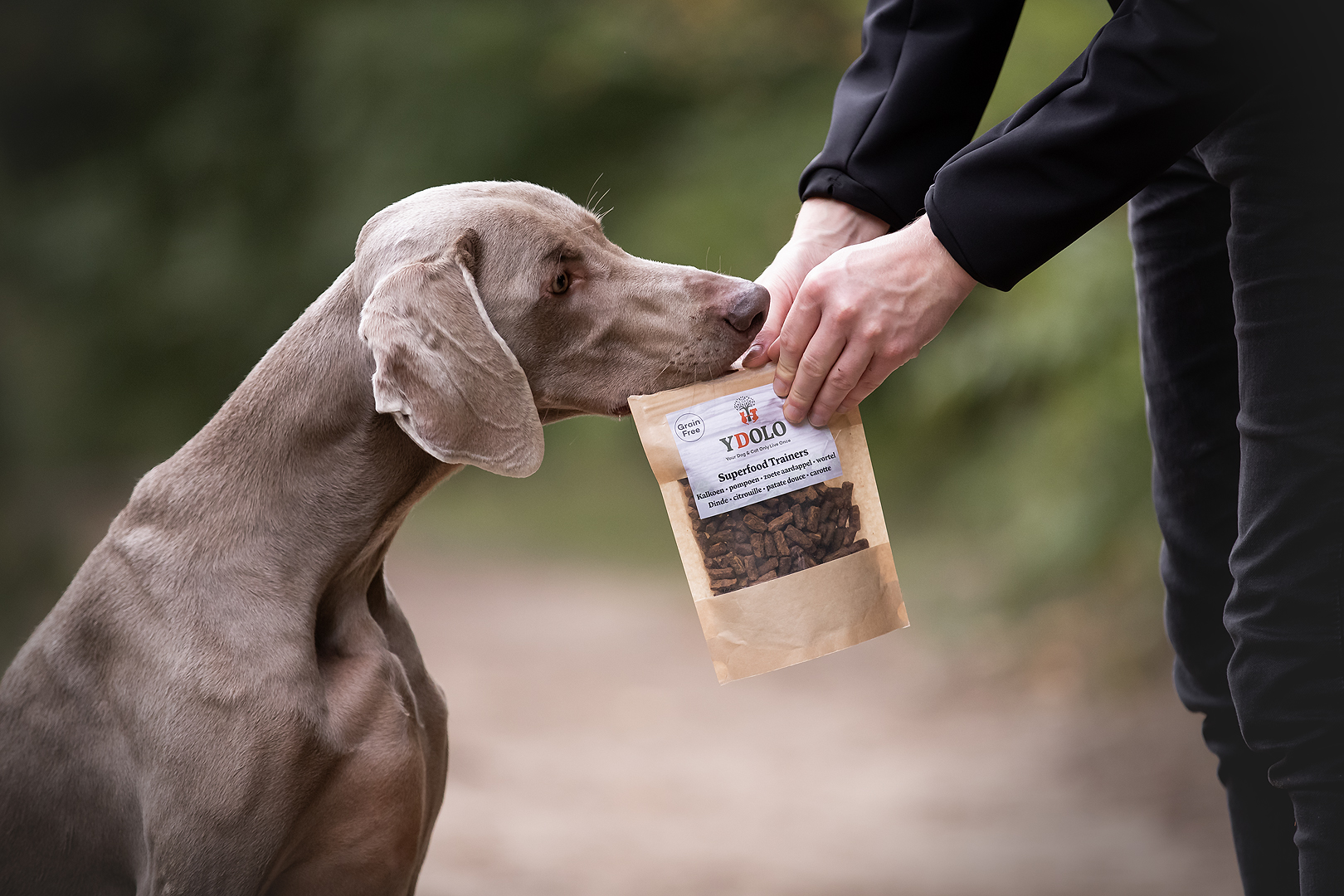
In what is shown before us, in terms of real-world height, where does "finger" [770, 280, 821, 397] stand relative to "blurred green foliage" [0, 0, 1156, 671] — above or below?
below

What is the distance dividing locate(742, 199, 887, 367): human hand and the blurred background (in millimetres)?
2701

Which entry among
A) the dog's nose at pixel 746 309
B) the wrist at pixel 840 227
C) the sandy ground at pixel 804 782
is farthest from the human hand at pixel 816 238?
the sandy ground at pixel 804 782

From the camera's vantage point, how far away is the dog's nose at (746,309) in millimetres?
1766

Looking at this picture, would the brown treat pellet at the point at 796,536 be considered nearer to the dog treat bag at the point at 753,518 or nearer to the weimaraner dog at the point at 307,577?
the dog treat bag at the point at 753,518

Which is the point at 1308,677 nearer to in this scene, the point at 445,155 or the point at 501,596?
the point at 501,596

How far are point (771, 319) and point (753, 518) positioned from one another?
36 centimetres

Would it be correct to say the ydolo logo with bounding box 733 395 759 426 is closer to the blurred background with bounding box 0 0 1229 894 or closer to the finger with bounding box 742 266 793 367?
the finger with bounding box 742 266 793 367

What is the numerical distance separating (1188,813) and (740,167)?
4.84 metres

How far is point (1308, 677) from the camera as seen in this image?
4.74ft

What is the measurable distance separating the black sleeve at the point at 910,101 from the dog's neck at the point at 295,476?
0.87 metres

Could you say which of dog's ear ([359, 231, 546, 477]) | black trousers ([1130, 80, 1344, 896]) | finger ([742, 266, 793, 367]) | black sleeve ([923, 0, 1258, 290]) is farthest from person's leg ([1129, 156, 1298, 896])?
dog's ear ([359, 231, 546, 477])

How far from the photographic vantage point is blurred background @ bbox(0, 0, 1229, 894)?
464cm

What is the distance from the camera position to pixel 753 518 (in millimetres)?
1707

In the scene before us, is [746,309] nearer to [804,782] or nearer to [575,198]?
[804,782]
